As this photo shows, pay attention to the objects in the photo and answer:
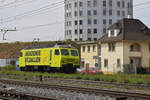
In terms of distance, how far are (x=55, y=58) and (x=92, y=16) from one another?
65.2 meters

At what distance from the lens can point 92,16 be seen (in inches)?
3782

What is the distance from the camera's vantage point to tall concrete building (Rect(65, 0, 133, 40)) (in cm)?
9531

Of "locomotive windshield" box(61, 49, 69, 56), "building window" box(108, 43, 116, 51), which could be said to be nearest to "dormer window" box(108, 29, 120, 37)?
"building window" box(108, 43, 116, 51)

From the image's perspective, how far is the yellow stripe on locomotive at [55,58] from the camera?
105 ft

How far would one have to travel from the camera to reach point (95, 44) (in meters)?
52.5

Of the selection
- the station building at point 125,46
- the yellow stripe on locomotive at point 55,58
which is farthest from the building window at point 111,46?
the yellow stripe on locomotive at point 55,58

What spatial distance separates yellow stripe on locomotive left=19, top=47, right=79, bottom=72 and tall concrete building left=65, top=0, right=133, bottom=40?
5817 centimetres

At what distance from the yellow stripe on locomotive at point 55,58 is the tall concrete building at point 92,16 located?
191ft

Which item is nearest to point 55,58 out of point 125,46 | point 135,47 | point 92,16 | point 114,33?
point 125,46

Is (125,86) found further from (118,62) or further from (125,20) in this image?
(125,20)

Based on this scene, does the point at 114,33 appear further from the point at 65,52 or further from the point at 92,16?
the point at 92,16

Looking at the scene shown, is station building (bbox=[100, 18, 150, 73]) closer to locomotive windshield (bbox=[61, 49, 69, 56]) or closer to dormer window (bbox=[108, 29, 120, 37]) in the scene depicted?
dormer window (bbox=[108, 29, 120, 37])

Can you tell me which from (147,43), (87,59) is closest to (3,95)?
(147,43)

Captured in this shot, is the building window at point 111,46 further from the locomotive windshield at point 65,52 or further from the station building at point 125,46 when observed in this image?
the locomotive windshield at point 65,52
